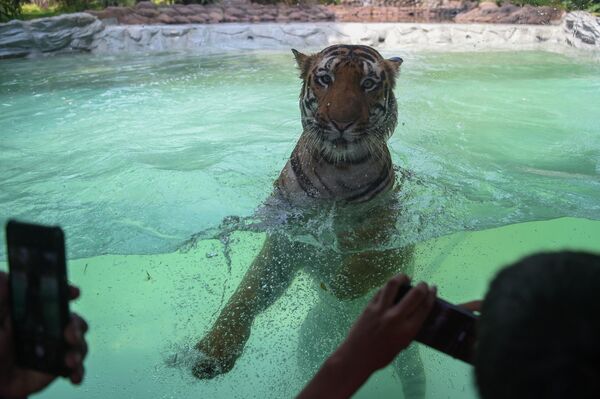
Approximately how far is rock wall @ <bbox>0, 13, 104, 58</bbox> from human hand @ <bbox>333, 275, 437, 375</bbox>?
42.0 feet

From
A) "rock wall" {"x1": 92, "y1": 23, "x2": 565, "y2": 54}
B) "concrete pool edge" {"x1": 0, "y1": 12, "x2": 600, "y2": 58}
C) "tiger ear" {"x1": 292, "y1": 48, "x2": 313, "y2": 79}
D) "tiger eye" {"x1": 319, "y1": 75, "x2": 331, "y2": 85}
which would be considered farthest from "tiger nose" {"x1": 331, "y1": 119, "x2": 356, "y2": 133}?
"rock wall" {"x1": 92, "y1": 23, "x2": 565, "y2": 54}

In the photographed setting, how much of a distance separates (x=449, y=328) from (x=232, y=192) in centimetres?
342

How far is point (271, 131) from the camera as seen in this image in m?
6.18

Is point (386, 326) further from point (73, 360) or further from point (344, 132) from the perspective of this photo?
point (344, 132)

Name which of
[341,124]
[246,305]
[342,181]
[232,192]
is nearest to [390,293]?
[246,305]

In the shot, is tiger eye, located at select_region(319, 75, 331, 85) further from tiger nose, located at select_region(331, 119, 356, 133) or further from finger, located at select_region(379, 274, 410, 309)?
finger, located at select_region(379, 274, 410, 309)

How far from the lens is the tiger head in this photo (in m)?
2.87

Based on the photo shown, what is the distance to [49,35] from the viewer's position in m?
12.5

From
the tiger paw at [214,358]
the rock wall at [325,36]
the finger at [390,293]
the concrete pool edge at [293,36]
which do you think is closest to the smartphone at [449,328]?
the finger at [390,293]

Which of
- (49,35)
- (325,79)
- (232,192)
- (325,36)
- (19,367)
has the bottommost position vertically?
(232,192)

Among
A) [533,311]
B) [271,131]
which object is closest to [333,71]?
[533,311]

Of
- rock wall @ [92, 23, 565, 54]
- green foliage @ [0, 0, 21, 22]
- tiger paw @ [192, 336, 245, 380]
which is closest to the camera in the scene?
tiger paw @ [192, 336, 245, 380]

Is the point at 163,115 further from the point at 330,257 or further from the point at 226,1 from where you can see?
the point at 226,1

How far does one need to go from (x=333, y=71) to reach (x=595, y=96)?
6.19 meters
